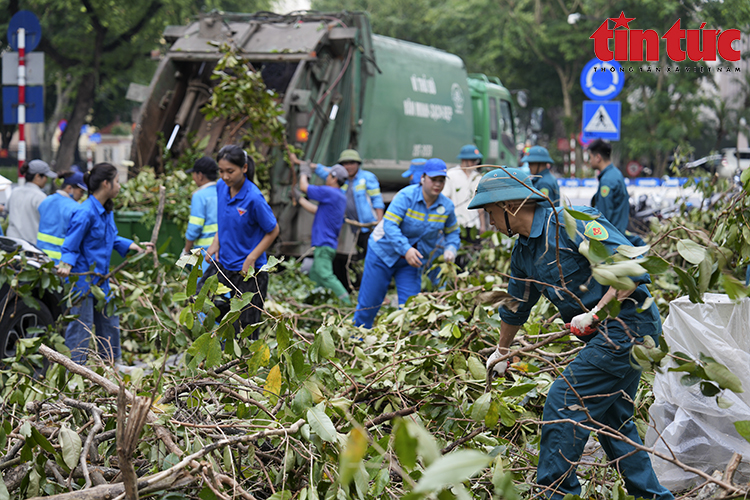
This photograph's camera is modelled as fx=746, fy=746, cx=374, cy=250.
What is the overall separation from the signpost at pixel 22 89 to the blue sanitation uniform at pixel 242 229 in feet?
17.7

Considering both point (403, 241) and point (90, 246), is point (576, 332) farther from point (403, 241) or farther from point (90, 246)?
point (90, 246)

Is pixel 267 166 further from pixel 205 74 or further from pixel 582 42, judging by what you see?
pixel 582 42

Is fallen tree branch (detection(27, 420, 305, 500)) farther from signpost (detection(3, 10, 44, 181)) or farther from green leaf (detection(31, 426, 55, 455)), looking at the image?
signpost (detection(3, 10, 44, 181))

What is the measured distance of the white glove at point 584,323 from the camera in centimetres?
287

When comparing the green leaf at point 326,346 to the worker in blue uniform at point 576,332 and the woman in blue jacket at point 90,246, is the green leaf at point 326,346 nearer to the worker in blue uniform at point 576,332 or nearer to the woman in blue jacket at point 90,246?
the worker in blue uniform at point 576,332

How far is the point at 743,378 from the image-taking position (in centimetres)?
351

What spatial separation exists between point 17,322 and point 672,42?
10809 mm

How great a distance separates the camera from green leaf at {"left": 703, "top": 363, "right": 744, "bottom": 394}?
2.39 m

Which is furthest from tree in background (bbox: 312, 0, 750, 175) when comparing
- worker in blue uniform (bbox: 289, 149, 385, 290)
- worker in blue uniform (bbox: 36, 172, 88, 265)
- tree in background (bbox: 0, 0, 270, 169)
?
worker in blue uniform (bbox: 36, 172, 88, 265)

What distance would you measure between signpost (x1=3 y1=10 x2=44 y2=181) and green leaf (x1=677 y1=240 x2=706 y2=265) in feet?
29.0

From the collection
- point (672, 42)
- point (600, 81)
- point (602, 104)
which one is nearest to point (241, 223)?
point (602, 104)

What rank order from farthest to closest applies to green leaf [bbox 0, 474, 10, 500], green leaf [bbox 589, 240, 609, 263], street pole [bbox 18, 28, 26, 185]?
1. street pole [bbox 18, 28, 26, 185]
2. green leaf [bbox 0, 474, 10, 500]
3. green leaf [bbox 589, 240, 609, 263]

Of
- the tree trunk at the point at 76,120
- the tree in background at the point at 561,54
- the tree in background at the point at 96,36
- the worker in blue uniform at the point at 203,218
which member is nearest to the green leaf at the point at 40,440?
the worker in blue uniform at the point at 203,218

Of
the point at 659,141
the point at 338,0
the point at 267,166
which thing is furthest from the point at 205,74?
the point at 338,0
